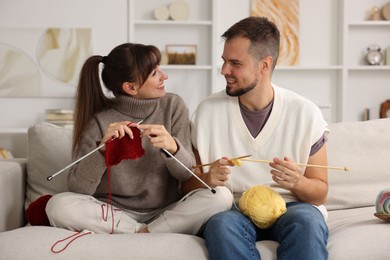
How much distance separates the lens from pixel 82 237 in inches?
90.3

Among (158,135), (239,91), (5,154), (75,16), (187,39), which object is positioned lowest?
(5,154)

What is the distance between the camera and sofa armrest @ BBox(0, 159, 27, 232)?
2.60m

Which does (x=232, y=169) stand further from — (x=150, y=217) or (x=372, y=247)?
(x=372, y=247)

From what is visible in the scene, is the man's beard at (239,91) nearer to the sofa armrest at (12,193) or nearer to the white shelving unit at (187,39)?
the sofa armrest at (12,193)

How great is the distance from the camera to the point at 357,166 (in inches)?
114

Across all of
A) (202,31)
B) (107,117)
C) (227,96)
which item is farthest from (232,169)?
(202,31)

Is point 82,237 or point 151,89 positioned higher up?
point 151,89

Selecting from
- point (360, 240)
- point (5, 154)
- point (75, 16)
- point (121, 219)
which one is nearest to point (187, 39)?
point (75, 16)

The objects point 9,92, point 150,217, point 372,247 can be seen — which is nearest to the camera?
point 372,247

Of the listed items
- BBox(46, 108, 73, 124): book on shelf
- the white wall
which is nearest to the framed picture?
the white wall

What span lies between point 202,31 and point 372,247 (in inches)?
146

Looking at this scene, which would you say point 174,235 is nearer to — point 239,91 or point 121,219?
point 121,219

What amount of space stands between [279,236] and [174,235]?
1.14 feet

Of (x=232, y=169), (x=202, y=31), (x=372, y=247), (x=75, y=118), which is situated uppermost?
(x=202, y=31)
